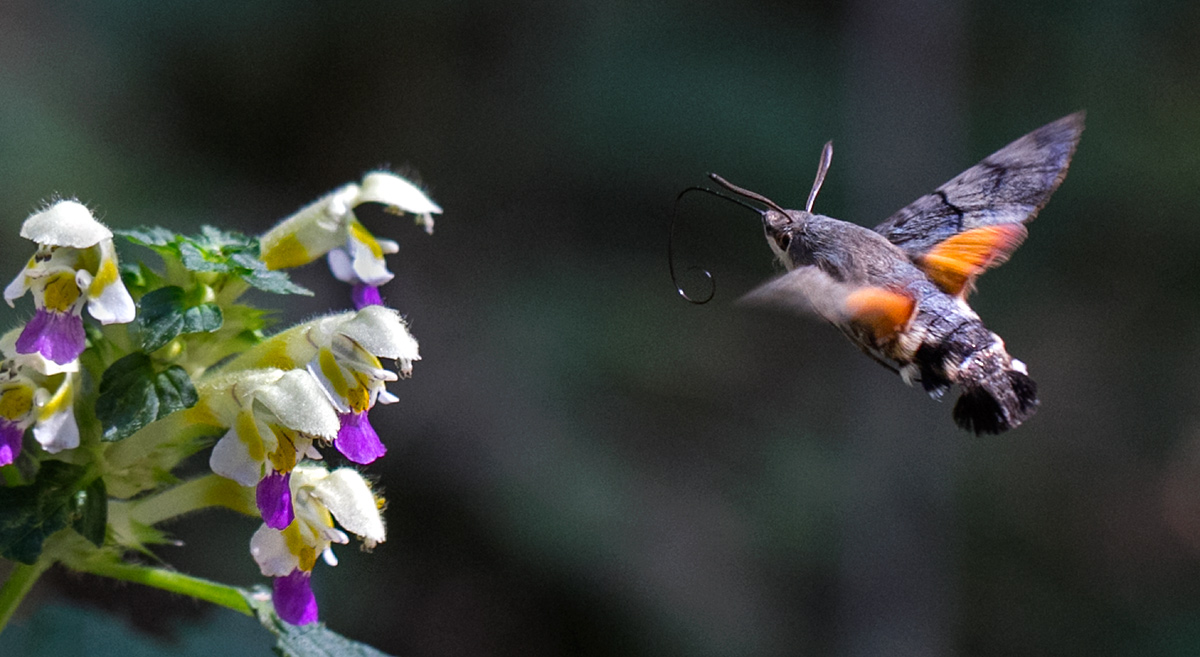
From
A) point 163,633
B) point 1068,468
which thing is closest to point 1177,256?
point 1068,468

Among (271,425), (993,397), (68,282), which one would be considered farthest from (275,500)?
(993,397)

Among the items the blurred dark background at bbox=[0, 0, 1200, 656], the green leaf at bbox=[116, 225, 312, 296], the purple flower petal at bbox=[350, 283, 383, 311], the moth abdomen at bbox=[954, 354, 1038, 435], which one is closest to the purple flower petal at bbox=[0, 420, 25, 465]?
the green leaf at bbox=[116, 225, 312, 296]

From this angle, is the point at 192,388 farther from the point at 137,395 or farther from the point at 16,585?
the point at 16,585

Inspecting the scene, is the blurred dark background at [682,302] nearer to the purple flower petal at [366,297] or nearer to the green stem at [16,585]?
the purple flower petal at [366,297]

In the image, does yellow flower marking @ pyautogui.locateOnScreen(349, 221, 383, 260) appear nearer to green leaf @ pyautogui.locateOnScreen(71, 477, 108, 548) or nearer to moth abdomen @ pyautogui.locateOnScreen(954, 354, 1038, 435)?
green leaf @ pyautogui.locateOnScreen(71, 477, 108, 548)

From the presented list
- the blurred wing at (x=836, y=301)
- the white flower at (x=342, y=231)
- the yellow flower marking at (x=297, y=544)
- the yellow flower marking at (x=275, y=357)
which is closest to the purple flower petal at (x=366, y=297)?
the white flower at (x=342, y=231)

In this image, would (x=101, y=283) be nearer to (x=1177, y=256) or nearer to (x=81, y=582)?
(x=81, y=582)
